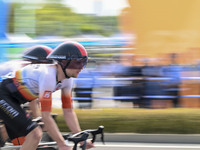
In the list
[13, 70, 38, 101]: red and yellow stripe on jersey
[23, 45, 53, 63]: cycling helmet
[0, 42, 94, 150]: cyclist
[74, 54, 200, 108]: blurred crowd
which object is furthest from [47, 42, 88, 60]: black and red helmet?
[74, 54, 200, 108]: blurred crowd

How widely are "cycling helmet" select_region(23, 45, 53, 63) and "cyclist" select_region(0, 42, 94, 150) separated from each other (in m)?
1.00

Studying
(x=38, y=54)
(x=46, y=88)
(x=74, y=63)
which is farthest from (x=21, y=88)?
(x=38, y=54)

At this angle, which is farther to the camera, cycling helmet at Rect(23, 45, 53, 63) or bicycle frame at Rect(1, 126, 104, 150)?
cycling helmet at Rect(23, 45, 53, 63)

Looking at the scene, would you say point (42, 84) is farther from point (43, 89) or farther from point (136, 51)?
point (136, 51)

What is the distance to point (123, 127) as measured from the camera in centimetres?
775

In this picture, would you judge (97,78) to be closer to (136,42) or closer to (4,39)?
(136,42)

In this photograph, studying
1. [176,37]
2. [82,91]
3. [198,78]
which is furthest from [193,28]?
[82,91]

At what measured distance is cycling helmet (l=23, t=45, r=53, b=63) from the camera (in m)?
5.16

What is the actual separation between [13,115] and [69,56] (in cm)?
78

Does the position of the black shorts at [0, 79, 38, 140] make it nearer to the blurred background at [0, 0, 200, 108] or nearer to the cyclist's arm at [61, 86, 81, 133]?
the cyclist's arm at [61, 86, 81, 133]

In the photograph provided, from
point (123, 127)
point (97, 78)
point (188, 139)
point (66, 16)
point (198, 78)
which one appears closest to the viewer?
point (188, 139)

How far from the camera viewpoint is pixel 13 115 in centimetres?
394

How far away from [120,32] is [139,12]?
2.91 feet

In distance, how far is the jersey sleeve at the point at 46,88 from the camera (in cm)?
372
